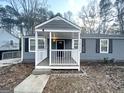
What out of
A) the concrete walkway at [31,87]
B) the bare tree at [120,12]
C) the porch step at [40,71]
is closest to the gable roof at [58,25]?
the porch step at [40,71]

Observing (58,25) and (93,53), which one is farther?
(93,53)

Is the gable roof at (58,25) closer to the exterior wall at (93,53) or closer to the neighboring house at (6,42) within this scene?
the exterior wall at (93,53)

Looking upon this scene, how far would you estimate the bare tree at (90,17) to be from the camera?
41.8m

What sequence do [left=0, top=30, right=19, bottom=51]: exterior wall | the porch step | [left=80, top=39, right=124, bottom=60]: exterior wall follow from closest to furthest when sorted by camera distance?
the porch step < [left=80, top=39, right=124, bottom=60]: exterior wall < [left=0, top=30, right=19, bottom=51]: exterior wall

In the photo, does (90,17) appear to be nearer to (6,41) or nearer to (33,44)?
(6,41)

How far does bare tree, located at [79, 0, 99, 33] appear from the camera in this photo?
1646 inches

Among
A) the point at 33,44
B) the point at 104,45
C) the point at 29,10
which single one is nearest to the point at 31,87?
the point at 33,44

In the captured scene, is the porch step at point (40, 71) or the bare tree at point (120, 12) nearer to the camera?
the porch step at point (40, 71)

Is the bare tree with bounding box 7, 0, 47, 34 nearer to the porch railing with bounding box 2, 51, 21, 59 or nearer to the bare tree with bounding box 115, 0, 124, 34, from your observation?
the porch railing with bounding box 2, 51, 21, 59

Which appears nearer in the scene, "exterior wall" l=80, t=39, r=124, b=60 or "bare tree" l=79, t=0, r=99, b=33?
"exterior wall" l=80, t=39, r=124, b=60

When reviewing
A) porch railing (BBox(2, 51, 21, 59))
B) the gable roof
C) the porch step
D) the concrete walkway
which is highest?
the gable roof

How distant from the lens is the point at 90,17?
42.5 m

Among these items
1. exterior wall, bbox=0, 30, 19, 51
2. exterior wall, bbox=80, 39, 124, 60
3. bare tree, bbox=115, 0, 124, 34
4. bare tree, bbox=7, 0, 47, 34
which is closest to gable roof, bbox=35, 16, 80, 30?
exterior wall, bbox=80, 39, 124, 60

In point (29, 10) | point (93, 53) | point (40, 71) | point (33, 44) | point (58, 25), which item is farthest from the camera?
point (29, 10)
